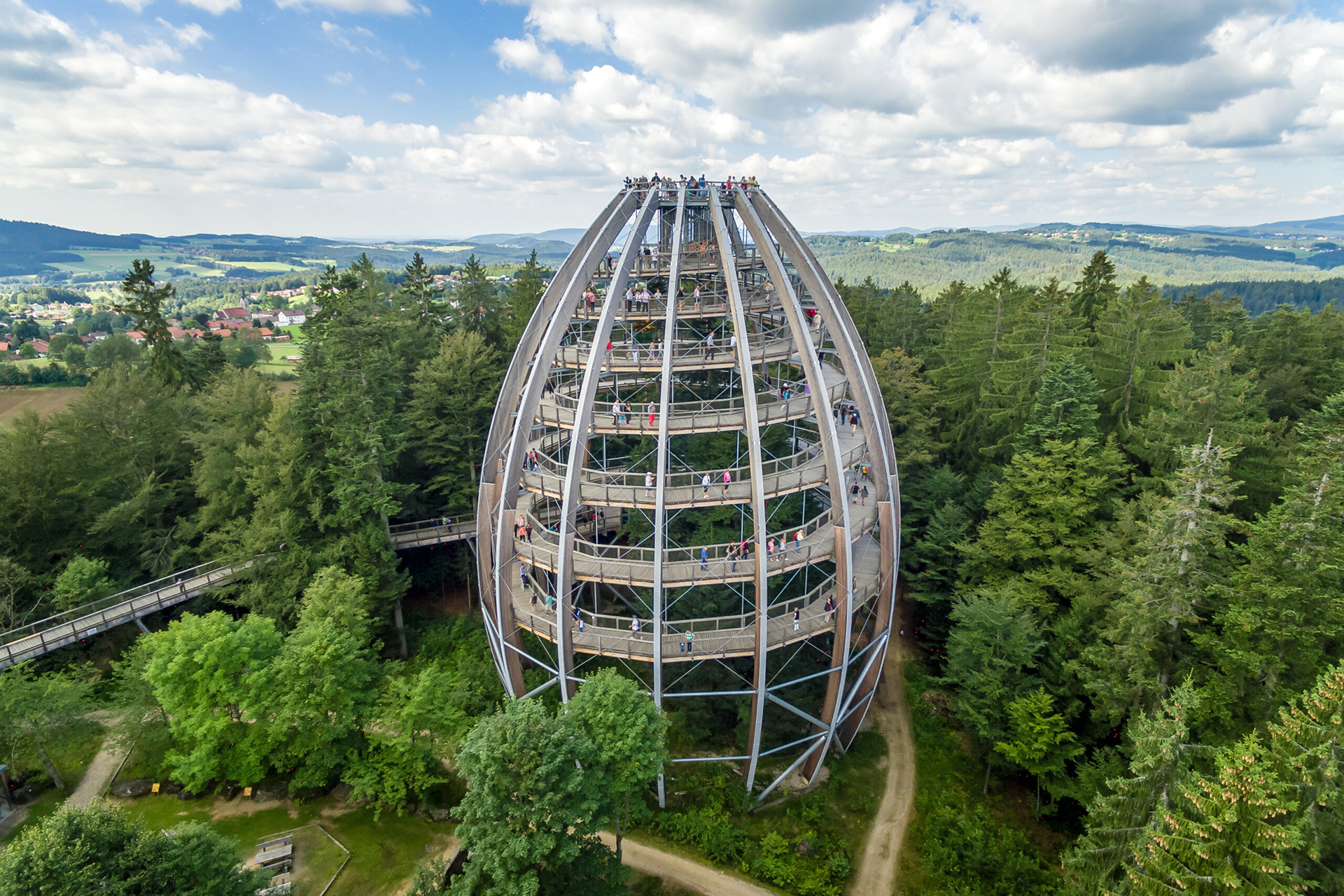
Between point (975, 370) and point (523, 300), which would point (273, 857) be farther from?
point (975, 370)

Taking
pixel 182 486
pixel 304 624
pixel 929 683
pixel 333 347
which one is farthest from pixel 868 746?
pixel 182 486

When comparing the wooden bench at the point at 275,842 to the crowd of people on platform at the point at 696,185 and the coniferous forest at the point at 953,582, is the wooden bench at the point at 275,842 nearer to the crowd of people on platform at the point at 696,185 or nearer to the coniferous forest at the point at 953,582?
the coniferous forest at the point at 953,582

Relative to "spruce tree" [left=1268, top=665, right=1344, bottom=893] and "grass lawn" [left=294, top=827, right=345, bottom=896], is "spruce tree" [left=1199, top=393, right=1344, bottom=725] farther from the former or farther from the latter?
"grass lawn" [left=294, top=827, right=345, bottom=896]

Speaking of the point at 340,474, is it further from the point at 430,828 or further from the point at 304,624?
the point at 430,828

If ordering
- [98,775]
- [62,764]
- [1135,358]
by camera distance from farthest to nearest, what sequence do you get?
[1135,358], [62,764], [98,775]

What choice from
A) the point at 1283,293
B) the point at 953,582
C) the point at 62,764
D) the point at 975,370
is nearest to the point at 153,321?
the point at 62,764

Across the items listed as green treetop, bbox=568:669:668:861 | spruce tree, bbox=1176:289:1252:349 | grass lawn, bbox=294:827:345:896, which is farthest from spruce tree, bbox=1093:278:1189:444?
grass lawn, bbox=294:827:345:896
